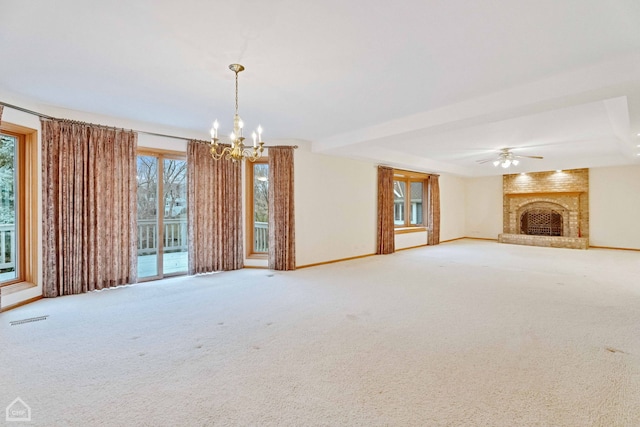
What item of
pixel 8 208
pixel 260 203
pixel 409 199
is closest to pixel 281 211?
pixel 260 203

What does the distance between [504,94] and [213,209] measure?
4558 millimetres

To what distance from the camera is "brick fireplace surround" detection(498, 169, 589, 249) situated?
8781 mm

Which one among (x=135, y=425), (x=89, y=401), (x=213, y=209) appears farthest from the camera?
(x=213, y=209)

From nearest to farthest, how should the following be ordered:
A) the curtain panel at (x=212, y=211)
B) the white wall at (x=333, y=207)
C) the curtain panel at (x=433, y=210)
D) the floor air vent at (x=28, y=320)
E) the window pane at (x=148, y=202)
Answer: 1. the floor air vent at (x=28, y=320)
2. the window pane at (x=148, y=202)
3. the curtain panel at (x=212, y=211)
4. the white wall at (x=333, y=207)
5. the curtain panel at (x=433, y=210)

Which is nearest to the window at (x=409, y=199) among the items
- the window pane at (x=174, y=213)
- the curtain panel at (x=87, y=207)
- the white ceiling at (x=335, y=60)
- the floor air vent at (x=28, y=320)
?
the white ceiling at (x=335, y=60)

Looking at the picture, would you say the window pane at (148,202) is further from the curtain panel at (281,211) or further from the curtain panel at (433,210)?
the curtain panel at (433,210)

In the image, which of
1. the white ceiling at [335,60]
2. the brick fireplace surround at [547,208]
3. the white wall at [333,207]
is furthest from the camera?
the brick fireplace surround at [547,208]

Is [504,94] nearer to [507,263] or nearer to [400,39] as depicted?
[400,39]

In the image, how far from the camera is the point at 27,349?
256 centimetres

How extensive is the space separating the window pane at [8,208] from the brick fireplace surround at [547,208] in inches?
449

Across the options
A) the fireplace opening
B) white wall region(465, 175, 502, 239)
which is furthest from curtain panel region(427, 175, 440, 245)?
the fireplace opening

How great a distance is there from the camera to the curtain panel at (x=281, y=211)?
5.74 metres

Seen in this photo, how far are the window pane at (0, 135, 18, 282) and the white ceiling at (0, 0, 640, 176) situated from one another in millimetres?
735

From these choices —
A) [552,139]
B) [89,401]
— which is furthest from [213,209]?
[552,139]
